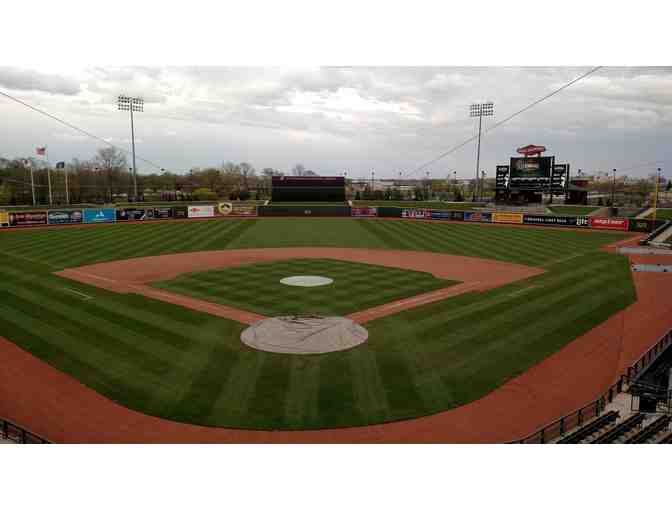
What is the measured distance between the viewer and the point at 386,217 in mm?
62750

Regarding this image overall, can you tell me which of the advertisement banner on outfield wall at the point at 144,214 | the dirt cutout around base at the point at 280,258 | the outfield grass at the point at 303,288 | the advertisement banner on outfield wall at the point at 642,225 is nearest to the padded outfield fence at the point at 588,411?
the dirt cutout around base at the point at 280,258

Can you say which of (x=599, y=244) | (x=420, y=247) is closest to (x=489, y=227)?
(x=599, y=244)

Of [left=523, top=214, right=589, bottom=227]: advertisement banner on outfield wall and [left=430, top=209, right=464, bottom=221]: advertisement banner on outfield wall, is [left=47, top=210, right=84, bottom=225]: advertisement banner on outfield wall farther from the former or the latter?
[left=523, top=214, right=589, bottom=227]: advertisement banner on outfield wall

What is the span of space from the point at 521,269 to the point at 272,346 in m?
19.1

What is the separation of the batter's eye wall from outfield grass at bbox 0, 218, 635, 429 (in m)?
47.4

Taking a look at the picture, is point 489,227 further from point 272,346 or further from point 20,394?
point 20,394

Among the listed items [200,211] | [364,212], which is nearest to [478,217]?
[364,212]

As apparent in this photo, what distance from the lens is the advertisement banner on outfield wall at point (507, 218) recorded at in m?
54.6

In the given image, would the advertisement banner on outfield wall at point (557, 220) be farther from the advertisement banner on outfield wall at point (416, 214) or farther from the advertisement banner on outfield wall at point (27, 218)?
the advertisement banner on outfield wall at point (27, 218)

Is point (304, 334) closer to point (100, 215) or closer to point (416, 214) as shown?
point (100, 215)

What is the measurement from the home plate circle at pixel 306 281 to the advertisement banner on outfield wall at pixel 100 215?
3667 centimetres

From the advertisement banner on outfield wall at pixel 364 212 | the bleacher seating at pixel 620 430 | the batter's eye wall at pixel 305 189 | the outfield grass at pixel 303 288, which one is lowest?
the bleacher seating at pixel 620 430

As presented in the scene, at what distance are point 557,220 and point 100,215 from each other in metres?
52.2

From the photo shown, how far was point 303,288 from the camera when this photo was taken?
21.8 meters
